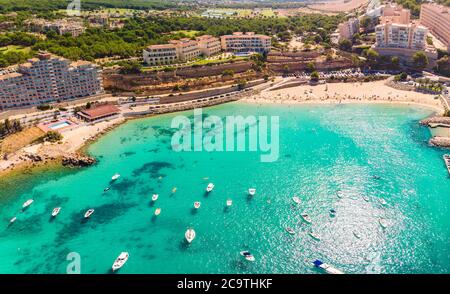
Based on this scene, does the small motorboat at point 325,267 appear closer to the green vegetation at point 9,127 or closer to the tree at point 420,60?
the green vegetation at point 9,127

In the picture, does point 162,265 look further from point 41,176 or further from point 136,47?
point 136,47

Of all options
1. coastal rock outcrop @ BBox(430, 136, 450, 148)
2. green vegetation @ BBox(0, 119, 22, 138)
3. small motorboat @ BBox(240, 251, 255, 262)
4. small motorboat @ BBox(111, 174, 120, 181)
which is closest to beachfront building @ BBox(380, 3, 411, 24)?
coastal rock outcrop @ BBox(430, 136, 450, 148)

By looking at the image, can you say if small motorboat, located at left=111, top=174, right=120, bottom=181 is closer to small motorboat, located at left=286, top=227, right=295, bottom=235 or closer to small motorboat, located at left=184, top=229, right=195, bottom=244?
small motorboat, located at left=184, top=229, right=195, bottom=244

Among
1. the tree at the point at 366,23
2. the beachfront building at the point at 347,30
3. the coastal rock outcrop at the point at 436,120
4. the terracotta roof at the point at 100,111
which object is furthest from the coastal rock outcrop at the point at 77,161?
the tree at the point at 366,23

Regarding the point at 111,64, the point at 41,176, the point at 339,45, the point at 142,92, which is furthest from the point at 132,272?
the point at 339,45

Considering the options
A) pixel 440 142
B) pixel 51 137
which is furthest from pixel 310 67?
pixel 51 137
